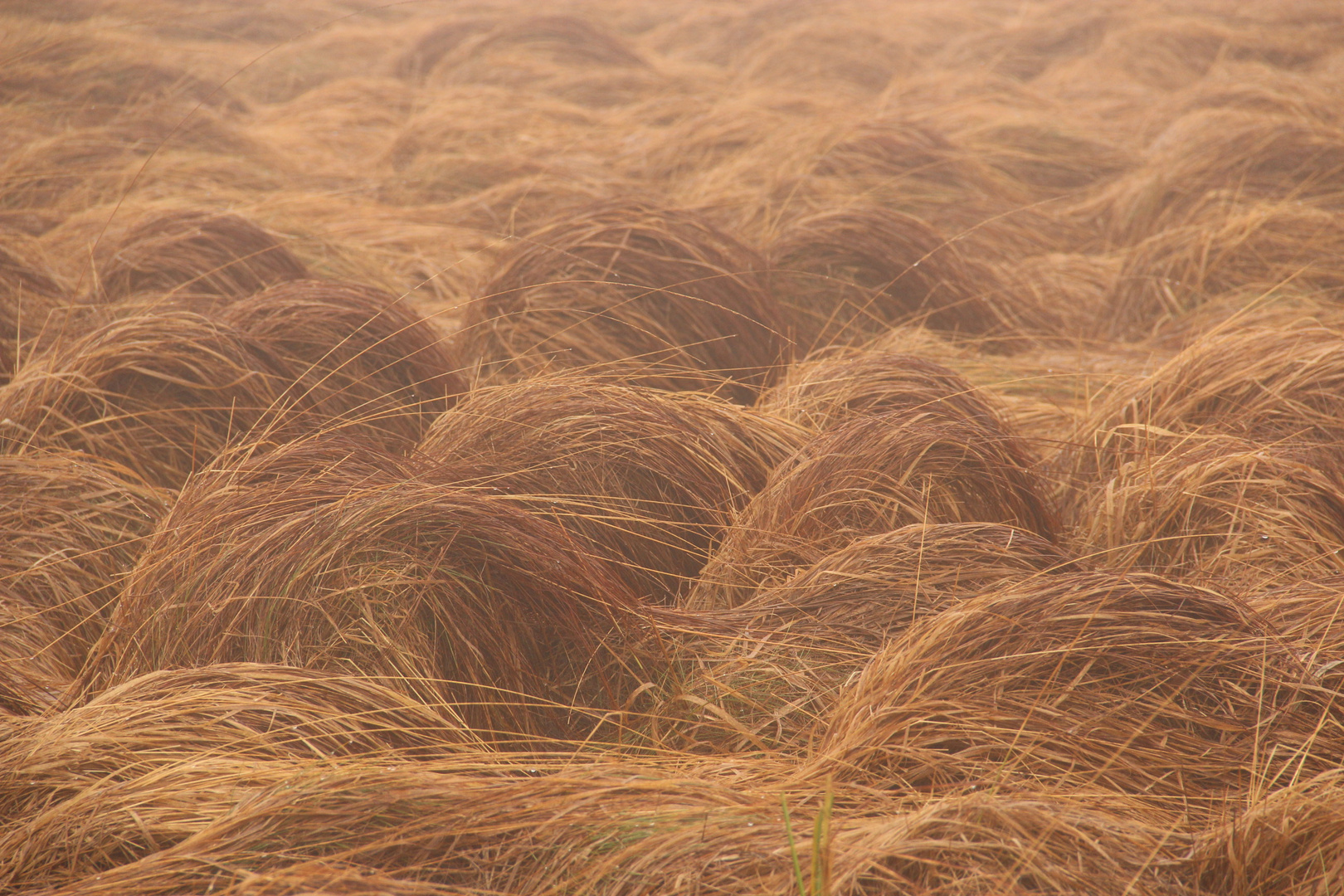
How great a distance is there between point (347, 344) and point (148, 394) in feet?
1.54

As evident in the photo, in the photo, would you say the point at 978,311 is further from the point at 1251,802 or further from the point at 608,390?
the point at 1251,802

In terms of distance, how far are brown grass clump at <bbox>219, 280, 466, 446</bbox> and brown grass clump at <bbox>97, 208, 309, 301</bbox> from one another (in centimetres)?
38

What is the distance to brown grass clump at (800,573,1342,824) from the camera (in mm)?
1364

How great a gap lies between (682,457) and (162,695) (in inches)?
40.9

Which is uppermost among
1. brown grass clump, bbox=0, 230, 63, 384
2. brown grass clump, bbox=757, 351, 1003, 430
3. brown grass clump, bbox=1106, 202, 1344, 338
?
brown grass clump, bbox=0, 230, 63, 384

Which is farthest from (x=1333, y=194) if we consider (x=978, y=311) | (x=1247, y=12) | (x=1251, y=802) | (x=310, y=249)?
(x=1247, y=12)

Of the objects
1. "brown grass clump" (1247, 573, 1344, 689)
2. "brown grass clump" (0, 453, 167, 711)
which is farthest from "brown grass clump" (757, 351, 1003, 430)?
"brown grass clump" (0, 453, 167, 711)

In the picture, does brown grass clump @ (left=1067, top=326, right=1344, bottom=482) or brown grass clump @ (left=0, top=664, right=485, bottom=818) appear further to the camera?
brown grass clump @ (left=1067, top=326, right=1344, bottom=482)

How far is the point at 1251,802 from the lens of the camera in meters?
1.25

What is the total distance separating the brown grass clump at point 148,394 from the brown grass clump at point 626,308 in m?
0.66

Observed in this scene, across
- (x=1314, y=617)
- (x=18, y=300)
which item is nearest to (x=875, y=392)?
(x=1314, y=617)

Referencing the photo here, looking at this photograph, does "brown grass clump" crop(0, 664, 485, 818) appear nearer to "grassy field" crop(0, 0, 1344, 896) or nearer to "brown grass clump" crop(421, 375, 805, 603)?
"grassy field" crop(0, 0, 1344, 896)

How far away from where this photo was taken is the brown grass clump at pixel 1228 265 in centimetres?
338

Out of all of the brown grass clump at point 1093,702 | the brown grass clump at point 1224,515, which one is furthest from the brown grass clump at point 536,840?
the brown grass clump at point 1224,515
